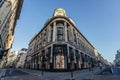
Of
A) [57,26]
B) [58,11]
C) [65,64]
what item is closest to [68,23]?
[57,26]

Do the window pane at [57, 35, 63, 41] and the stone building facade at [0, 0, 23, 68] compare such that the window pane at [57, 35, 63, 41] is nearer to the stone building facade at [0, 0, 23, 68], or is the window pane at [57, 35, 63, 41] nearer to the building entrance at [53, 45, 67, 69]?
the building entrance at [53, 45, 67, 69]

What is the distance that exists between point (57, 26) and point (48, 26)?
4.44 m

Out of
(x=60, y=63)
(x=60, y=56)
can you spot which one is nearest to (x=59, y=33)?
(x=60, y=56)

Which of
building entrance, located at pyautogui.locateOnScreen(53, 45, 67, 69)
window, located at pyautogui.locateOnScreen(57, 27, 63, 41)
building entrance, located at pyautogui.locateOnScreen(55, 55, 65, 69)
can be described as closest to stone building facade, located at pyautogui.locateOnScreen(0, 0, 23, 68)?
building entrance, located at pyautogui.locateOnScreen(53, 45, 67, 69)

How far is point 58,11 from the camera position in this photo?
169ft

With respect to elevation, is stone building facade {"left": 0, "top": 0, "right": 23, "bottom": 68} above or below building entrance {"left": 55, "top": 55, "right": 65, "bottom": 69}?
above

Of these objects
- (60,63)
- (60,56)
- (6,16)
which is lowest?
(60,63)

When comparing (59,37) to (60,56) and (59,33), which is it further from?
(60,56)

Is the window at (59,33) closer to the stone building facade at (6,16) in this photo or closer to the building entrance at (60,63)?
the building entrance at (60,63)

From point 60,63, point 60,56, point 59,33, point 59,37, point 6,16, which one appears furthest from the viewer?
point 59,33

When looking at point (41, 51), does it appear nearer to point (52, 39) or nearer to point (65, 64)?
point (52, 39)

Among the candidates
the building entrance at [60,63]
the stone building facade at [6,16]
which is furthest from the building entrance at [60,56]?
the stone building facade at [6,16]

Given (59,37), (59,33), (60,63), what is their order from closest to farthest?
(60,63), (59,37), (59,33)

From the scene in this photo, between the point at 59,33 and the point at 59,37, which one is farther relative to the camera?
the point at 59,33
